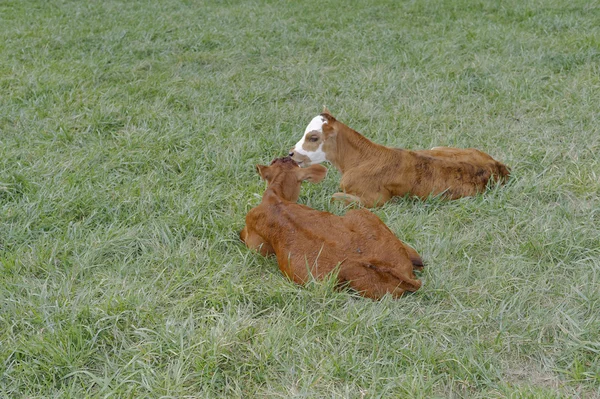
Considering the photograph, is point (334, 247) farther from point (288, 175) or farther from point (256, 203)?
point (256, 203)

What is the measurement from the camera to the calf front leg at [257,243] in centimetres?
386

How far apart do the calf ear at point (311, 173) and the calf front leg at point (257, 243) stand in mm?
627

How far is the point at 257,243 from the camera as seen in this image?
3900mm

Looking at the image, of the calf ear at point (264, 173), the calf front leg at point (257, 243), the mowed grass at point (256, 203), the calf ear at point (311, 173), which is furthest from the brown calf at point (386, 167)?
the calf front leg at point (257, 243)

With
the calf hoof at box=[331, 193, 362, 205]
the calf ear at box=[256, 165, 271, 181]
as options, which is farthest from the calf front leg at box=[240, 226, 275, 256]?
the calf hoof at box=[331, 193, 362, 205]

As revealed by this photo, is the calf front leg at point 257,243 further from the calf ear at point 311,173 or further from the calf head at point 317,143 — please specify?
the calf head at point 317,143

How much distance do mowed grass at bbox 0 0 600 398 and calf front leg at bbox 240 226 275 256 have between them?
0.07m

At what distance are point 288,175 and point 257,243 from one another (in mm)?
653

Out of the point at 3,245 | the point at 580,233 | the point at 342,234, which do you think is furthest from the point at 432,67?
the point at 3,245

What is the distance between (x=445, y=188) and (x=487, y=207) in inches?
13.4

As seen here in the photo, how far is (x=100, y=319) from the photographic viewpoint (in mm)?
3213

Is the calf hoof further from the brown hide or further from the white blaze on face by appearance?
the brown hide

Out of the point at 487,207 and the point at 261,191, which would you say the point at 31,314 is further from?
the point at 487,207

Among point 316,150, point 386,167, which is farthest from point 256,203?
point 386,167
